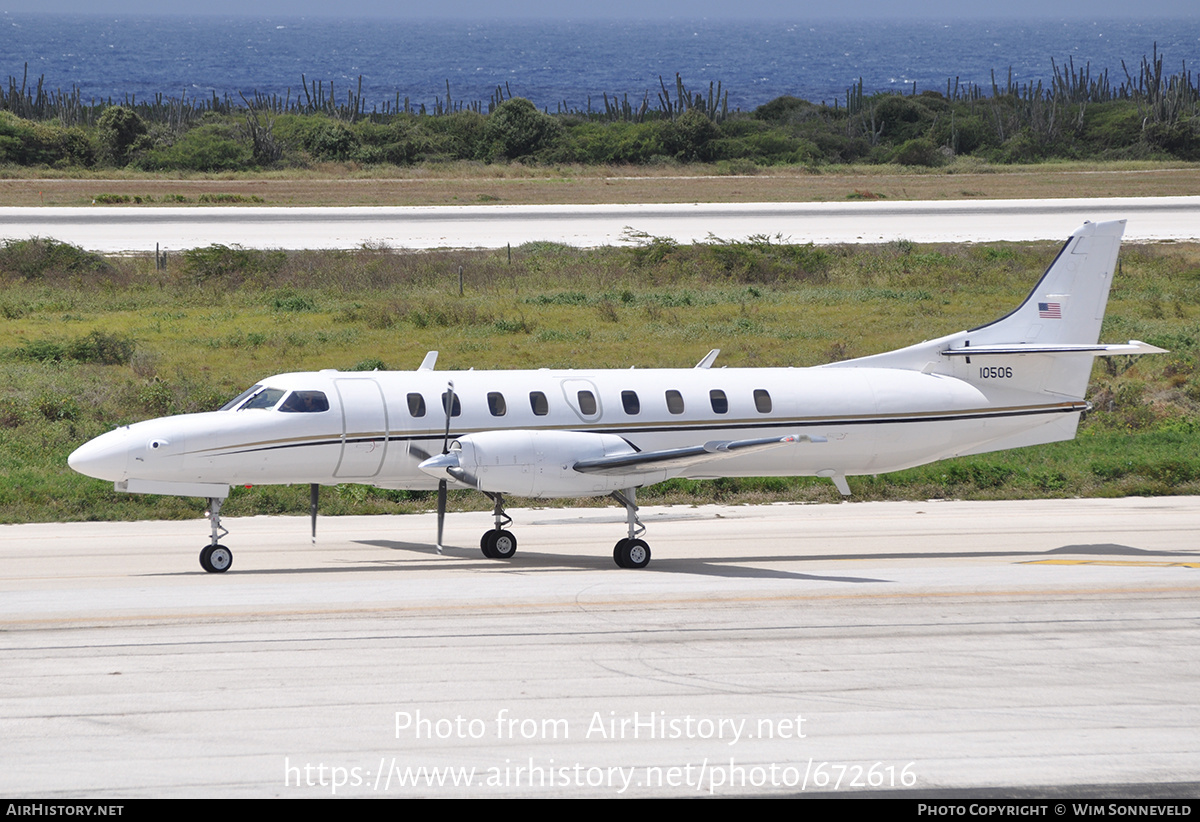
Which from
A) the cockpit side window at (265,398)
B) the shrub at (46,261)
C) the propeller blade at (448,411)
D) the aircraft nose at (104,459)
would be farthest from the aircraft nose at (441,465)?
the shrub at (46,261)

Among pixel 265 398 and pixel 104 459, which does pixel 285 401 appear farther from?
pixel 104 459

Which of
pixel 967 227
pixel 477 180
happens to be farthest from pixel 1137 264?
pixel 477 180

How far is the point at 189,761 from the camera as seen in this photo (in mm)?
9758

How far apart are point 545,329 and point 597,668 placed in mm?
25776

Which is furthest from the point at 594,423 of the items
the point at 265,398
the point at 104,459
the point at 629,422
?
the point at 104,459

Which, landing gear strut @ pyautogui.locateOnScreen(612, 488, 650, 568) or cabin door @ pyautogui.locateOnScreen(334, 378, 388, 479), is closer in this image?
landing gear strut @ pyautogui.locateOnScreen(612, 488, 650, 568)

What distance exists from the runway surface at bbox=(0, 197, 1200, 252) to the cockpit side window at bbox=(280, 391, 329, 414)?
126ft

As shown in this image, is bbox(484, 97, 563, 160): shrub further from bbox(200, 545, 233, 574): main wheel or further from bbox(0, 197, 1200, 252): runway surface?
bbox(200, 545, 233, 574): main wheel

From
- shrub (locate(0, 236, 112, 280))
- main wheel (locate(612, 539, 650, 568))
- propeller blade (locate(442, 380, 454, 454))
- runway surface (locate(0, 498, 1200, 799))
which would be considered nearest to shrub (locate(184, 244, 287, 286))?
shrub (locate(0, 236, 112, 280))

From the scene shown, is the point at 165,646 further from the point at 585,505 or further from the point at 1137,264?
the point at 1137,264

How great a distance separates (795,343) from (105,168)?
6462 centimetres

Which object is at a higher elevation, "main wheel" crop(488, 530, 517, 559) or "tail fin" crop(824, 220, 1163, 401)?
"tail fin" crop(824, 220, 1163, 401)

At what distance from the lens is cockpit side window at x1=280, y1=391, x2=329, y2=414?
17.9 meters

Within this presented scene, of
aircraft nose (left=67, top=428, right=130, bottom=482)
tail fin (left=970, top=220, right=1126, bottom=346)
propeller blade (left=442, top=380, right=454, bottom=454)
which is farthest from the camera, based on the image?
tail fin (left=970, top=220, right=1126, bottom=346)
